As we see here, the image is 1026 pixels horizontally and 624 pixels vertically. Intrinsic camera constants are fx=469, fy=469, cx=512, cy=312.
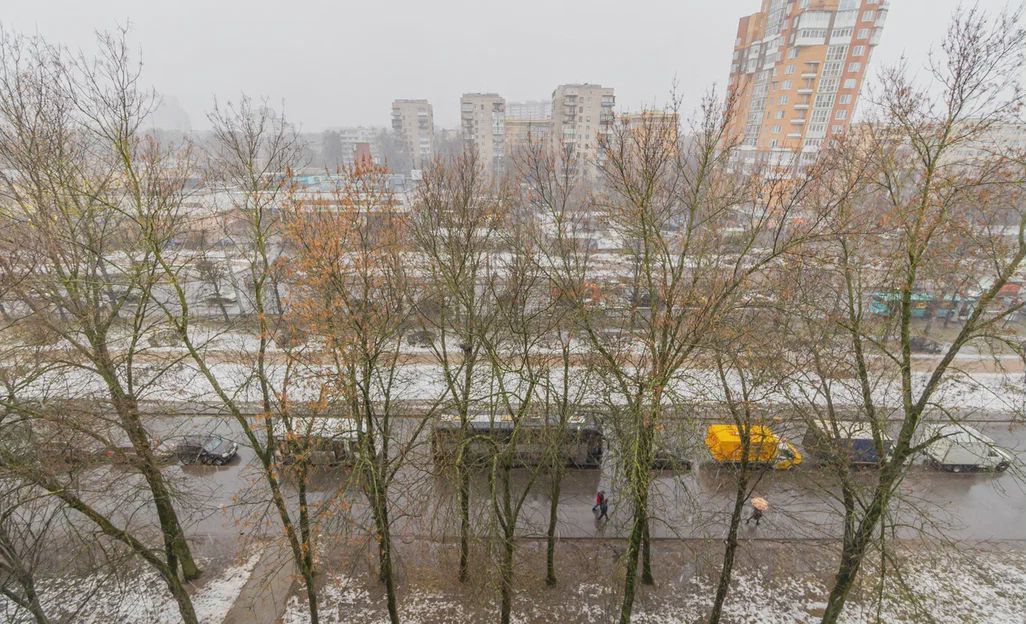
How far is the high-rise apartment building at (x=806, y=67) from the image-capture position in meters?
38.9

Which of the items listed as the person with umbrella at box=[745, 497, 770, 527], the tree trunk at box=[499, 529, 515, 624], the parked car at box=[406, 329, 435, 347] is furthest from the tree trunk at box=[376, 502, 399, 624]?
the person with umbrella at box=[745, 497, 770, 527]

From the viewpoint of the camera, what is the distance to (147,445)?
7711mm

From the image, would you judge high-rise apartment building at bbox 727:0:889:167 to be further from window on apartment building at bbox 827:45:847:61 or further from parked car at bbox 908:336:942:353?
parked car at bbox 908:336:942:353

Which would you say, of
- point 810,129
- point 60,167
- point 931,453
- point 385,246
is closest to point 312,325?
point 385,246

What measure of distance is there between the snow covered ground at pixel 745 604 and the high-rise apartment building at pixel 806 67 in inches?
1334

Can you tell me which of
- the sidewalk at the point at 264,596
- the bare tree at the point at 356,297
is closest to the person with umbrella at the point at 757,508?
the bare tree at the point at 356,297

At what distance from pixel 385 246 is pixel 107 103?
442 cm

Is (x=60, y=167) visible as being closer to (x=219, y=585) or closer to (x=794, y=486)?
(x=219, y=585)

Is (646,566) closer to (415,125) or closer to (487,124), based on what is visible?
(487,124)

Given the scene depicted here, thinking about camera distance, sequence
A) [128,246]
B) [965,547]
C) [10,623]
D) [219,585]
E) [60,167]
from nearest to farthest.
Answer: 1. [10,623]
2. [60,167]
3. [128,246]
4. [219,585]
5. [965,547]

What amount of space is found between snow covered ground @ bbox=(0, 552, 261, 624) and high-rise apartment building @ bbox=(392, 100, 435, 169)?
7909 centimetres

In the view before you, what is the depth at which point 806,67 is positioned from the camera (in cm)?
4084

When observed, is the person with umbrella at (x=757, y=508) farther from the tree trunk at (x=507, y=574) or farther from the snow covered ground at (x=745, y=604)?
the tree trunk at (x=507, y=574)

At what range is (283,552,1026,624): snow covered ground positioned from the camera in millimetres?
9438
